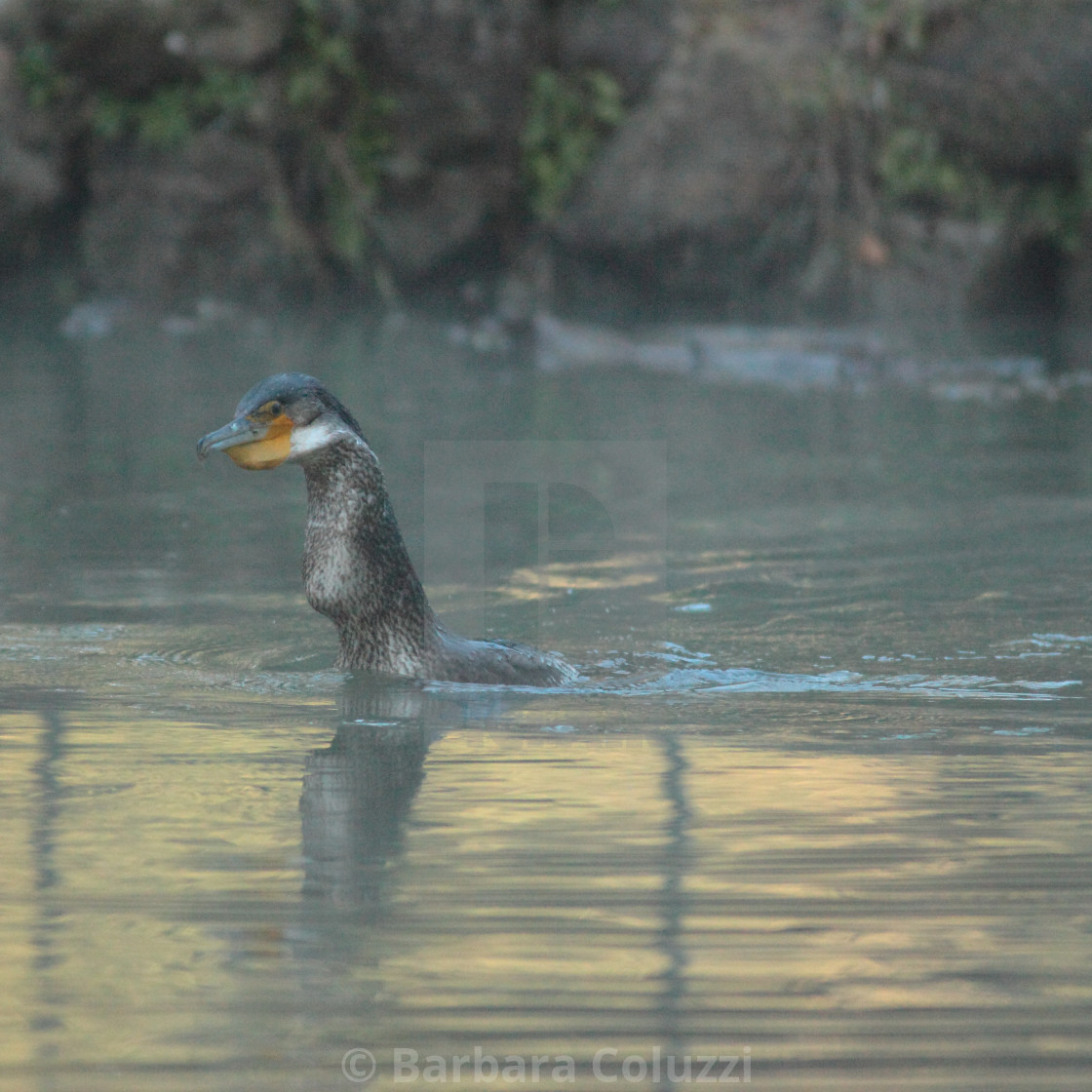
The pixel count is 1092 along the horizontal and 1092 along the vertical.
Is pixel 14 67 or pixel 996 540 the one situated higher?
pixel 14 67

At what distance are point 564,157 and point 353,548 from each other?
14.5 meters

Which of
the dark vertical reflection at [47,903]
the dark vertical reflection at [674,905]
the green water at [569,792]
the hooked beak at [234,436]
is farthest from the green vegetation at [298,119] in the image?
the dark vertical reflection at [674,905]

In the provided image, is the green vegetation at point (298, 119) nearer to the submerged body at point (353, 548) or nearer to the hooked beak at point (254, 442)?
the submerged body at point (353, 548)

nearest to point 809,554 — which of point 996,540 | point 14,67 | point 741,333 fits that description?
point 996,540

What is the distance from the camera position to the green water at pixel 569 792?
119 inches

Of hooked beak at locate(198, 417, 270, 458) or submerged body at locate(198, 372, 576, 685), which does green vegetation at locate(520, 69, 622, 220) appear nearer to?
submerged body at locate(198, 372, 576, 685)

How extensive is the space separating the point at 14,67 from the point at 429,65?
4.22 meters

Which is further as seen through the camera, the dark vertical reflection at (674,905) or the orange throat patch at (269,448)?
the orange throat patch at (269,448)

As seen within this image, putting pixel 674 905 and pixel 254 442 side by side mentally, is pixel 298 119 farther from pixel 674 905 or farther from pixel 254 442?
pixel 674 905

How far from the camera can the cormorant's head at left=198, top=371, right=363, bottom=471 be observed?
5.22 metres

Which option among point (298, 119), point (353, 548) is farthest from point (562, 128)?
point (353, 548)

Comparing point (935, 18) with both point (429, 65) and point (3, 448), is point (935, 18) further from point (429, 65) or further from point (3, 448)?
point (3, 448)

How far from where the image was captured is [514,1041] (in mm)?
2973

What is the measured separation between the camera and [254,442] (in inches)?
208
